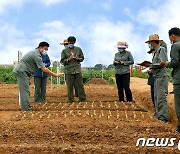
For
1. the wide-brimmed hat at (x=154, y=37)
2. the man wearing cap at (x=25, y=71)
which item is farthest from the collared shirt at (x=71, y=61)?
the wide-brimmed hat at (x=154, y=37)

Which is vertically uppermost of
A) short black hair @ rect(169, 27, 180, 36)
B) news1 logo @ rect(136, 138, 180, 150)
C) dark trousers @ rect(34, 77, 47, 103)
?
short black hair @ rect(169, 27, 180, 36)

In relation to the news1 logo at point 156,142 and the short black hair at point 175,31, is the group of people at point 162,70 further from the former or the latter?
the news1 logo at point 156,142

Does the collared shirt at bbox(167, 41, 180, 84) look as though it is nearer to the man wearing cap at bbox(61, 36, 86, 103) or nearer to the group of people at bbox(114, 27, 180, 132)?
the group of people at bbox(114, 27, 180, 132)

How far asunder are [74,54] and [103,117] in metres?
3.88

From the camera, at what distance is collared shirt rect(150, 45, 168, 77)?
8187 millimetres

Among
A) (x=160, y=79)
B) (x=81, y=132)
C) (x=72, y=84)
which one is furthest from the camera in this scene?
(x=72, y=84)

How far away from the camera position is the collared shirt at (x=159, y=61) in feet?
26.9

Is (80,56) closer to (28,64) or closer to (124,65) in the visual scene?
(124,65)

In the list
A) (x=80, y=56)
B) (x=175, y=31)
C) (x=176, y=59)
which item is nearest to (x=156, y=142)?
(x=176, y=59)

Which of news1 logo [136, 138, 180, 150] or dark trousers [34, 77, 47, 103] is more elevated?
dark trousers [34, 77, 47, 103]

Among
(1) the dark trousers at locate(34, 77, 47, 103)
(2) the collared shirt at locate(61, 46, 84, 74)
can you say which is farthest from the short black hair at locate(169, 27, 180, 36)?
(1) the dark trousers at locate(34, 77, 47, 103)

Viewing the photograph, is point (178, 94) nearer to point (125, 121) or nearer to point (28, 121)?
point (125, 121)

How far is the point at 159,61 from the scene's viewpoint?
8.36 m

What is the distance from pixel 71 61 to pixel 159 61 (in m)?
4.18
